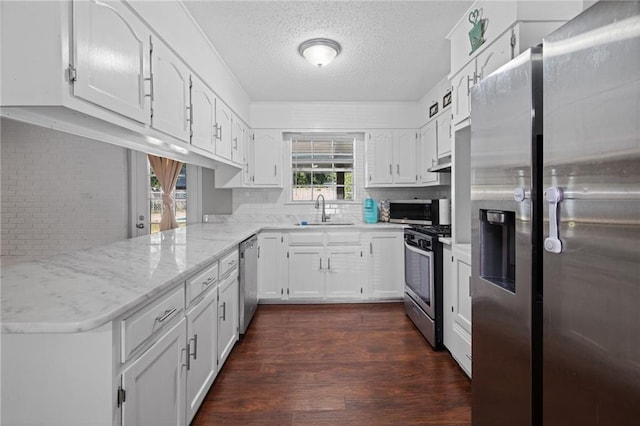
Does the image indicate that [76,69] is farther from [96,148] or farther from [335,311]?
[335,311]

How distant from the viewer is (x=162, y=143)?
204cm

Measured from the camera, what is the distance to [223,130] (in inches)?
120

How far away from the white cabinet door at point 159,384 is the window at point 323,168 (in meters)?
3.12

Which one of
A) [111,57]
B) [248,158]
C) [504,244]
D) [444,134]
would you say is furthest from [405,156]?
[111,57]

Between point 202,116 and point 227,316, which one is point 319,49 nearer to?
point 202,116

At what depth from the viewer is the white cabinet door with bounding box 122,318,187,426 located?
3.52 feet

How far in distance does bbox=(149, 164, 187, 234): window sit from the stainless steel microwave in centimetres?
254

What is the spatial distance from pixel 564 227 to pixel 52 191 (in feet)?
Answer: 7.13

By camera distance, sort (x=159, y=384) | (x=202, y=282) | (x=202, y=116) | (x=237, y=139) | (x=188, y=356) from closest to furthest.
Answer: (x=159, y=384)
(x=188, y=356)
(x=202, y=282)
(x=202, y=116)
(x=237, y=139)

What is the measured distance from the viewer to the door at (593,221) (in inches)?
31.3

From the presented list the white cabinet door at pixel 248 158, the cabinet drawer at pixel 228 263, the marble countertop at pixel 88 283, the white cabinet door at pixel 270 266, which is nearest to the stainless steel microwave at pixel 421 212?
the white cabinet door at pixel 270 266

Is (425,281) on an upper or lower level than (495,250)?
lower

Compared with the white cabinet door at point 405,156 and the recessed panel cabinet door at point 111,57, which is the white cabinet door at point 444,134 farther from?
the recessed panel cabinet door at point 111,57

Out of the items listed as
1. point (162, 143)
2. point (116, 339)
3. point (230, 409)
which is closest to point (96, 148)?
point (162, 143)
